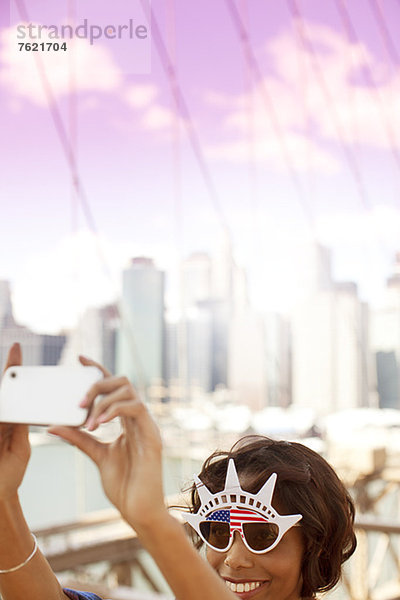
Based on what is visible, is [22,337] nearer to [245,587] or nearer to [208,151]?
[245,587]

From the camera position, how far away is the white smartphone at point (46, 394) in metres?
0.52

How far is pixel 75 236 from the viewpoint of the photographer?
4363 mm

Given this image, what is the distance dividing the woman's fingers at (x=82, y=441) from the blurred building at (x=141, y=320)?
13.7ft

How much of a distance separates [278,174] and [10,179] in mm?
3423

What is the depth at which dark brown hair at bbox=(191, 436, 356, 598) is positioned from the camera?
89 centimetres

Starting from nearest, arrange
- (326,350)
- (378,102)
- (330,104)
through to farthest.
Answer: (326,350) → (330,104) → (378,102)

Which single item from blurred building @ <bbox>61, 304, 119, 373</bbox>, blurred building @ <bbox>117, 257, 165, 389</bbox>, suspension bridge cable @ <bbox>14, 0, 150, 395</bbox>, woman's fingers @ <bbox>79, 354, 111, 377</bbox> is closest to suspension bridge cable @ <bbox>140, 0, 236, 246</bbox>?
suspension bridge cable @ <bbox>14, 0, 150, 395</bbox>

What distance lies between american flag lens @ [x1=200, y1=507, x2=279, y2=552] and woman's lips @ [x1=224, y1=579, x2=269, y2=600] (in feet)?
0.13

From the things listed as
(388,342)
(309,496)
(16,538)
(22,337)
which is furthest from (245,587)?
(388,342)

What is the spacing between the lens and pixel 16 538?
763 mm

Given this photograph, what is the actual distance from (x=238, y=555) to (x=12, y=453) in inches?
12.6

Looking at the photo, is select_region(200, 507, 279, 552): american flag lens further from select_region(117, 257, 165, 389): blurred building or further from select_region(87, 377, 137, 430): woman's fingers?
select_region(117, 257, 165, 389): blurred building

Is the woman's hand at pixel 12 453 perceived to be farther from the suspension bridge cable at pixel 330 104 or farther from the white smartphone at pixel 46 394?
the suspension bridge cable at pixel 330 104

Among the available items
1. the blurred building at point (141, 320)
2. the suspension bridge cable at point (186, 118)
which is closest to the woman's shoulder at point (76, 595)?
the blurred building at point (141, 320)
